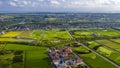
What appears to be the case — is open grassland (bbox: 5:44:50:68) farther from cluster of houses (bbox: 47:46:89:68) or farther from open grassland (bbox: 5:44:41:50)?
cluster of houses (bbox: 47:46:89:68)

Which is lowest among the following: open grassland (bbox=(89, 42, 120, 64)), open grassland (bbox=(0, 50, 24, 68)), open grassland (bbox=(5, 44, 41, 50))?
open grassland (bbox=(5, 44, 41, 50))

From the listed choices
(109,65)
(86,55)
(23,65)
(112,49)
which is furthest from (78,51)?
(23,65)

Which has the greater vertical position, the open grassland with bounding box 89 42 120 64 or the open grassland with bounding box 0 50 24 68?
the open grassland with bounding box 0 50 24 68

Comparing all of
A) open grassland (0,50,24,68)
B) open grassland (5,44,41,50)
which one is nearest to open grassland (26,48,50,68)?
open grassland (0,50,24,68)

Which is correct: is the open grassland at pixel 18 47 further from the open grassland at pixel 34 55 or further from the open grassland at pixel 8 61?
the open grassland at pixel 8 61

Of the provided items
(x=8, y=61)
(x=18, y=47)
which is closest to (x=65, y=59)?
(x=8, y=61)

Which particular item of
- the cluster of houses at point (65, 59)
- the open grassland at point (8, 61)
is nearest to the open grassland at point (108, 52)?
the cluster of houses at point (65, 59)

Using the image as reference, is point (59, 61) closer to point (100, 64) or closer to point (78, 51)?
point (100, 64)

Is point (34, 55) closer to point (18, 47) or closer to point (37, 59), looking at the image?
point (37, 59)
